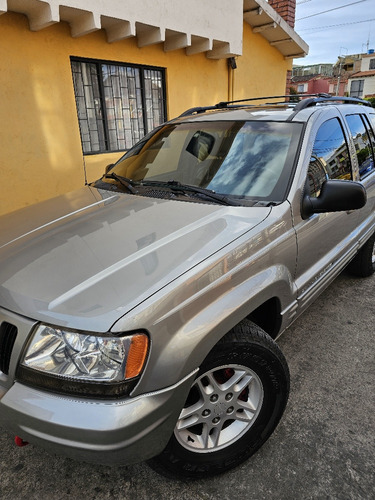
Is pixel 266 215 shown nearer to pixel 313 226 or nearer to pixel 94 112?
pixel 313 226

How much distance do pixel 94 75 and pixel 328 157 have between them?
4544 mm

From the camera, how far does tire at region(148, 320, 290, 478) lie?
1.67 metres

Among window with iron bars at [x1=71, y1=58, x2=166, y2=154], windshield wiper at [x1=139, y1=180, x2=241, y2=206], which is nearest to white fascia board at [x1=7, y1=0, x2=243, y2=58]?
window with iron bars at [x1=71, y1=58, x2=166, y2=154]

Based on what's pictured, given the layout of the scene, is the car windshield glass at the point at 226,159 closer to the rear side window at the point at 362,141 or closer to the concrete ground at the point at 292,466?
the rear side window at the point at 362,141

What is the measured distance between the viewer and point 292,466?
1.91 metres

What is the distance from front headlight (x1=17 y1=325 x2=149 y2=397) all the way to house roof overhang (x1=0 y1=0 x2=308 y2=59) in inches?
164

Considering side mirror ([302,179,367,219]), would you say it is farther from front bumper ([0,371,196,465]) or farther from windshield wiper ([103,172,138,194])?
front bumper ([0,371,196,465])

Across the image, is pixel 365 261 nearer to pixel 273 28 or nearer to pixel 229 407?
pixel 229 407

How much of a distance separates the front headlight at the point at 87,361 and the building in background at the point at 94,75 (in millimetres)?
4187

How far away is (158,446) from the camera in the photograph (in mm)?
1469

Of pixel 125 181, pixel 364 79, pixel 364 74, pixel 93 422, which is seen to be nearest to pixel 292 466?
pixel 93 422

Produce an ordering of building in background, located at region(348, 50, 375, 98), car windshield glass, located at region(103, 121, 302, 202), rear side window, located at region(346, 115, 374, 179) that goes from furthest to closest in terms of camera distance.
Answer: building in background, located at region(348, 50, 375, 98)
rear side window, located at region(346, 115, 374, 179)
car windshield glass, located at region(103, 121, 302, 202)

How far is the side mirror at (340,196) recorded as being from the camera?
2.10 metres

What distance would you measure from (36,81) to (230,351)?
491 centimetres
